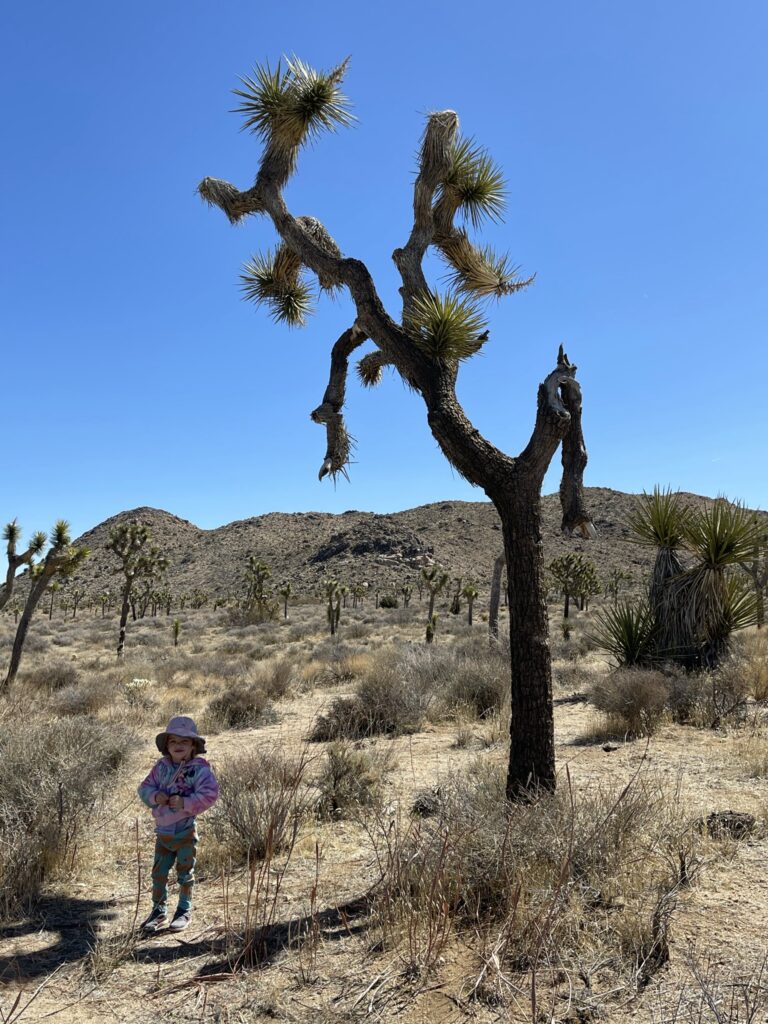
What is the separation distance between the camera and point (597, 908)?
3.88m

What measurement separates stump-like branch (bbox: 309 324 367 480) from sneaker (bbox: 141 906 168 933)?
424 centimetres

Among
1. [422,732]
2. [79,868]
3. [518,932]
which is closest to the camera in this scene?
[518,932]

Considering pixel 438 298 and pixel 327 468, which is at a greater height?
pixel 438 298

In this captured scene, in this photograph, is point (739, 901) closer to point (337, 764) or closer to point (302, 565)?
point (337, 764)

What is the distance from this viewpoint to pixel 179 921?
4.13 meters

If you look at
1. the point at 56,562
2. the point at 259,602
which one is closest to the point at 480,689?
the point at 56,562

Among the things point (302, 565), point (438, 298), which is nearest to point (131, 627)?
point (302, 565)

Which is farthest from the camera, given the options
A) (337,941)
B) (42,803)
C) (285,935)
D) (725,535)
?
(725,535)

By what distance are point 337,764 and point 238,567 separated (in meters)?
75.8

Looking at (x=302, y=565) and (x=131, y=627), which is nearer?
(x=131, y=627)

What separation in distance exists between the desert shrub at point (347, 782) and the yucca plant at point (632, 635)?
6.38 m

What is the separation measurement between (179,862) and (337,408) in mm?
4572

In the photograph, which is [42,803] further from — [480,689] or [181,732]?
[480,689]

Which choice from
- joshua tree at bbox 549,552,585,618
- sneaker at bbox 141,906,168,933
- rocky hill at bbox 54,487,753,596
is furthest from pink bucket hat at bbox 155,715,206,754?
rocky hill at bbox 54,487,753,596
